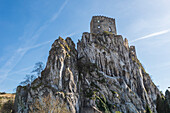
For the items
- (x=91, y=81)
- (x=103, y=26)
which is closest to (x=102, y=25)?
(x=103, y=26)

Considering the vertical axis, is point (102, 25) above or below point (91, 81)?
above

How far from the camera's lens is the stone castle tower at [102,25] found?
6775 cm

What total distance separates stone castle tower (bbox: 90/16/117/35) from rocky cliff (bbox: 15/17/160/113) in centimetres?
431

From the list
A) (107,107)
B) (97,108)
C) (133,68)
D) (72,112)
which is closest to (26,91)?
(72,112)

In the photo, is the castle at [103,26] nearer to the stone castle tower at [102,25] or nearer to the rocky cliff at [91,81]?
the stone castle tower at [102,25]

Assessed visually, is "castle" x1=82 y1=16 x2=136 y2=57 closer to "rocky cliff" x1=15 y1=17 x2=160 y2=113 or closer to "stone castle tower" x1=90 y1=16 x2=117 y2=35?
"stone castle tower" x1=90 y1=16 x2=117 y2=35

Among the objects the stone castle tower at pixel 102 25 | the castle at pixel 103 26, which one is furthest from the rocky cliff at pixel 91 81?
the stone castle tower at pixel 102 25

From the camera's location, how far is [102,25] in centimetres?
6844

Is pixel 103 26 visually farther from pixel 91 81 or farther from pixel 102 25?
pixel 91 81

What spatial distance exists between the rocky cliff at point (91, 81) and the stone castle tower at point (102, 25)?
431 cm

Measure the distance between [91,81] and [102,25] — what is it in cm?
3116

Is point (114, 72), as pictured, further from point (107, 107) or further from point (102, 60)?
point (107, 107)

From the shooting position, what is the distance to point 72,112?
37.5m

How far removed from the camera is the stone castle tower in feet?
222
